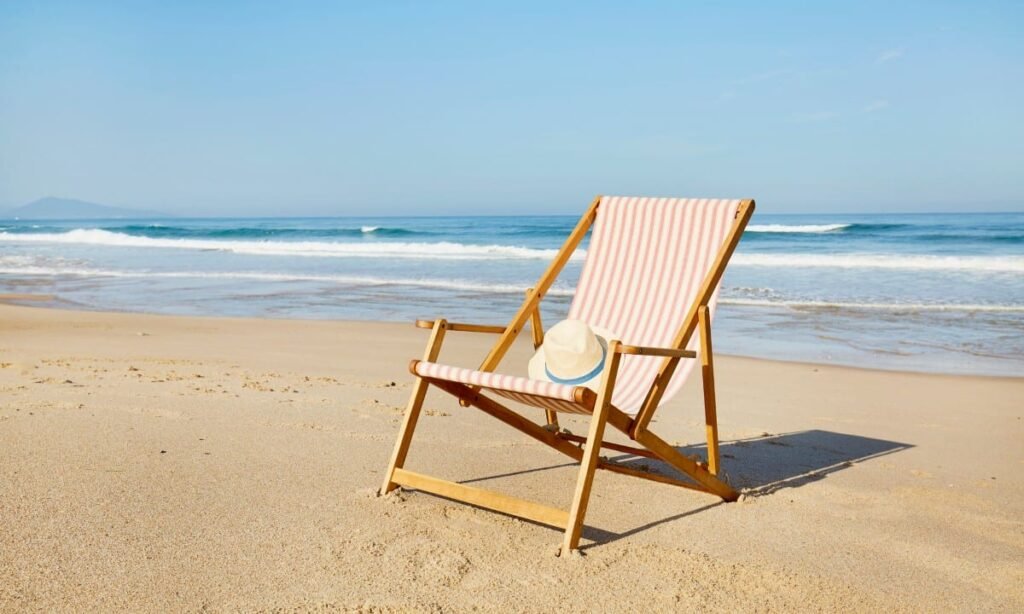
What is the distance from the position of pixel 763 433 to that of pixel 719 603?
246 centimetres

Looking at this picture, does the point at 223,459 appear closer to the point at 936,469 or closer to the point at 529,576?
the point at 529,576

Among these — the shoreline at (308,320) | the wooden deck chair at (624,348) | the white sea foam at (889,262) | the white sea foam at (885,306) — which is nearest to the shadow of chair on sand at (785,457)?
the wooden deck chair at (624,348)

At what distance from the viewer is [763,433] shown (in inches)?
192

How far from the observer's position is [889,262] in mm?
19844

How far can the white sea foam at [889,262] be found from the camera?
18.4 meters

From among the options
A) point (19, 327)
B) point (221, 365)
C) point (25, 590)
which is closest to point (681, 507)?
point (25, 590)

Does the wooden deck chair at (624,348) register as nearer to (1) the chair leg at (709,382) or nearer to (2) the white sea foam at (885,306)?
(1) the chair leg at (709,382)

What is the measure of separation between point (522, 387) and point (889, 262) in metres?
18.8

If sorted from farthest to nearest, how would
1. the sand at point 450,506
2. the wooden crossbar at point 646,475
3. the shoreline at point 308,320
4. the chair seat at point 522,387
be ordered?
1. the shoreline at point 308,320
2. the wooden crossbar at point 646,475
3. the chair seat at point 522,387
4. the sand at point 450,506

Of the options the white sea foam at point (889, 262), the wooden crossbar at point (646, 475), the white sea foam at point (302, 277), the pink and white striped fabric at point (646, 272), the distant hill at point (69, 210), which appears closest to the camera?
the wooden crossbar at point (646, 475)

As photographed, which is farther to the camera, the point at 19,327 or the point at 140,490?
the point at 19,327

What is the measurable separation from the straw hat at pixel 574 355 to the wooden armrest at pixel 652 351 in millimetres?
485

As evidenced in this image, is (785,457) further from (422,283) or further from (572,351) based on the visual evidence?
(422,283)

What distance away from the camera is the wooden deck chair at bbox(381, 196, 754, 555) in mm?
3002
